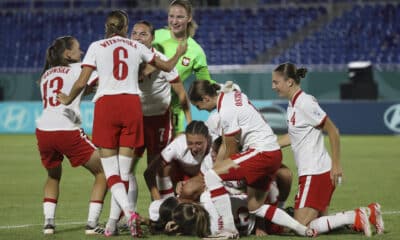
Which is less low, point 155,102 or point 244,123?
point 155,102

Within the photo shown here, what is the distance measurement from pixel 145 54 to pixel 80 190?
492 centimetres

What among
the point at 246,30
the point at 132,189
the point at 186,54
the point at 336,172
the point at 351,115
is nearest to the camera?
the point at 336,172

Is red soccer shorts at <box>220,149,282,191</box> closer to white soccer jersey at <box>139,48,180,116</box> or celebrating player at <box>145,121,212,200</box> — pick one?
celebrating player at <box>145,121,212,200</box>

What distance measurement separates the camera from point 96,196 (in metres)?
9.28

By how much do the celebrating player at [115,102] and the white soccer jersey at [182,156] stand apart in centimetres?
84

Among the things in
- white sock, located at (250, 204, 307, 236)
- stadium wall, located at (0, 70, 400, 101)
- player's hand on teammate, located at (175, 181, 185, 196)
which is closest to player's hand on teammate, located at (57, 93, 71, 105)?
player's hand on teammate, located at (175, 181, 185, 196)

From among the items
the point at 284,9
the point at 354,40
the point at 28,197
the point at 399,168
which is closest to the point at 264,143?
the point at 28,197

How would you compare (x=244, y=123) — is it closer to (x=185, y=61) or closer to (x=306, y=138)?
(x=306, y=138)

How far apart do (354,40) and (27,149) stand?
13552 millimetres

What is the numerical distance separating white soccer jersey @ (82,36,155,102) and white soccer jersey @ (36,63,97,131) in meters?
0.46

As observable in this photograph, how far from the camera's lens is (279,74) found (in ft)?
30.5

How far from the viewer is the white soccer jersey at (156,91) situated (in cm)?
983

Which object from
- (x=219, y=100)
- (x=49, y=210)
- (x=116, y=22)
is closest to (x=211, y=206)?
(x=219, y=100)

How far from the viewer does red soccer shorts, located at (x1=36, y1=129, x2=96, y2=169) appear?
365 inches
